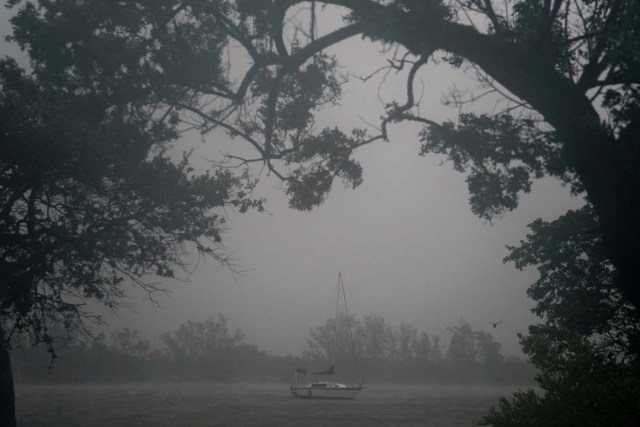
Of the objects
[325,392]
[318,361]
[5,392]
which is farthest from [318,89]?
[318,361]

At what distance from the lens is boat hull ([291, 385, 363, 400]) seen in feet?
127

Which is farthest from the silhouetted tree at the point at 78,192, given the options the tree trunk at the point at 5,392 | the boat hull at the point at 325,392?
the boat hull at the point at 325,392

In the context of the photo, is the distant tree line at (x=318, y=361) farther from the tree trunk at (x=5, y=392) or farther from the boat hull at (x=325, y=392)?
the tree trunk at (x=5, y=392)

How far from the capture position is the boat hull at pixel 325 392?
1524 inches

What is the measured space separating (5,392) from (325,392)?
116 feet

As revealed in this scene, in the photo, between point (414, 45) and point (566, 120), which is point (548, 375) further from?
point (414, 45)

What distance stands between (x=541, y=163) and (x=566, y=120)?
181 centimetres

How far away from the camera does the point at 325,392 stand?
40.7m

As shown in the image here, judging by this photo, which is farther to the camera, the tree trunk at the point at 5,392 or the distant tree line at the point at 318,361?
the distant tree line at the point at 318,361

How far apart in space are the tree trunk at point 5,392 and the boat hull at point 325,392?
32.2m

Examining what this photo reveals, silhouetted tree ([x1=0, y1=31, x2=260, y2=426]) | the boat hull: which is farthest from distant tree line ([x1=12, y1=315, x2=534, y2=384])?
silhouetted tree ([x1=0, y1=31, x2=260, y2=426])

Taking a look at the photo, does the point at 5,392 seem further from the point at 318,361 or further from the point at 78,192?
the point at 318,361

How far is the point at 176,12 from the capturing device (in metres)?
7.64

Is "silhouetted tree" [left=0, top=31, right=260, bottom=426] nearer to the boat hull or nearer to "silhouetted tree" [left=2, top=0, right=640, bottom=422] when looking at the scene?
"silhouetted tree" [left=2, top=0, right=640, bottom=422]
